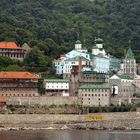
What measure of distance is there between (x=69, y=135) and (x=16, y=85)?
18.0 metres

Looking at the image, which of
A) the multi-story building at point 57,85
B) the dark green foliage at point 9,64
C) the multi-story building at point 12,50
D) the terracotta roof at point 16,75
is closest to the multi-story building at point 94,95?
the multi-story building at point 57,85

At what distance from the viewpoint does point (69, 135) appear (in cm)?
8212

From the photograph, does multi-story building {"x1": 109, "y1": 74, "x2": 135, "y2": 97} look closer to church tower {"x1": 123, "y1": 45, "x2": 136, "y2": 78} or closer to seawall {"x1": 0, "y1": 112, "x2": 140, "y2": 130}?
church tower {"x1": 123, "y1": 45, "x2": 136, "y2": 78}

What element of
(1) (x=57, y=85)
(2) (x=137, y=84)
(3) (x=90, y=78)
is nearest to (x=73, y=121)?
(1) (x=57, y=85)

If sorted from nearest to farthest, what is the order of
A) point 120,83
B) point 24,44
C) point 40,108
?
point 40,108, point 120,83, point 24,44

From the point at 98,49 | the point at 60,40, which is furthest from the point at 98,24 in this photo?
the point at 98,49

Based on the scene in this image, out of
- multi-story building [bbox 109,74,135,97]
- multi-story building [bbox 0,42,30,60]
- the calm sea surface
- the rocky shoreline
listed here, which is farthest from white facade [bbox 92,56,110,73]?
the calm sea surface

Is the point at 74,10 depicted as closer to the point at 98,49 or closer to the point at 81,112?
the point at 98,49

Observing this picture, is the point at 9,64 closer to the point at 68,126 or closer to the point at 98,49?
the point at 98,49

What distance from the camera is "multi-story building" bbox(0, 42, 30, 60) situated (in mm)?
110062

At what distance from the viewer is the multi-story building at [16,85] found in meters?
97.9

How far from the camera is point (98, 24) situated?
14650 cm

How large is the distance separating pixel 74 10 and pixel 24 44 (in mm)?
46071

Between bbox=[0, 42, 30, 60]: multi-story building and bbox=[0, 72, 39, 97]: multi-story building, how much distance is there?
37.3 ft
